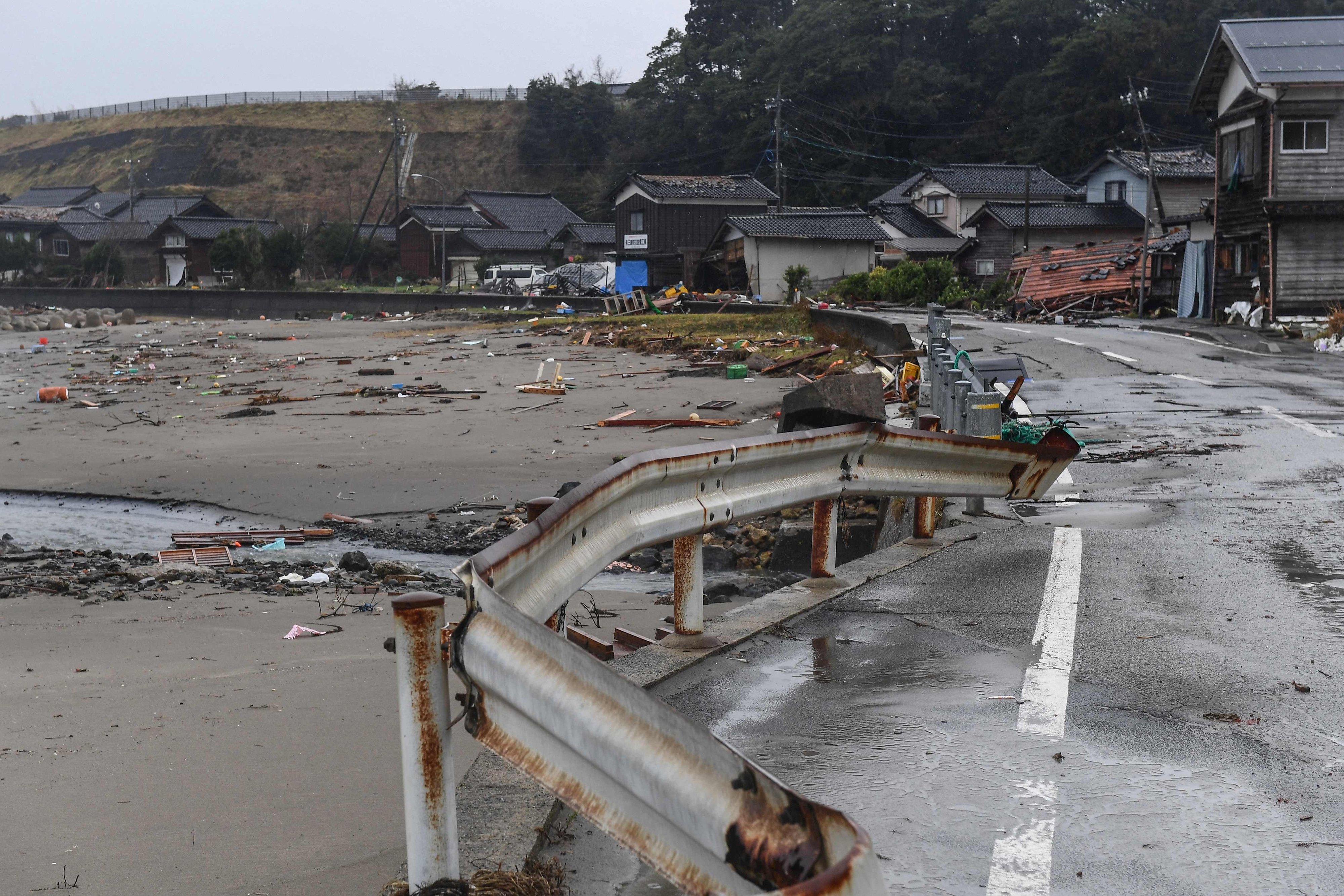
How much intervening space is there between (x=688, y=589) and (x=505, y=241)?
2630 inches

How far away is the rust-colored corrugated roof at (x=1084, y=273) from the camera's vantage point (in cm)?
4344

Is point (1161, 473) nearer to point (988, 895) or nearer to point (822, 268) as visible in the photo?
point (988, 895)

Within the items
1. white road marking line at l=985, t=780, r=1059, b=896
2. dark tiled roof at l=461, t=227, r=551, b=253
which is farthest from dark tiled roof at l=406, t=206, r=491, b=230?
white road marking line at l=985, t=780, r=1059, b=896

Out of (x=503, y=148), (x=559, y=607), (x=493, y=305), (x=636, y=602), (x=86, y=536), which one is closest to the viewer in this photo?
(x=559, y=607)

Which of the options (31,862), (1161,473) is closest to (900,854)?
(31,862)

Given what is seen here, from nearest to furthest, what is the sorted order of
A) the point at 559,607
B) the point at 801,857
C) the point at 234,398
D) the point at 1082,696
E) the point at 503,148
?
the point at 801,857, the point at 559,607, the point at 1082,696, the point at 234,398, the point at 503,148

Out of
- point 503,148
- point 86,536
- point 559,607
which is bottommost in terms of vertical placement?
point 86,536

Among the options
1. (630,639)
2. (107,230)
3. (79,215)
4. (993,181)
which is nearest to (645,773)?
(630,639)

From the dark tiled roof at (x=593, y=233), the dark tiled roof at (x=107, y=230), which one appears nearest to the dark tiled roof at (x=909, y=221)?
the dark tiled roof at (x=593, y=233)

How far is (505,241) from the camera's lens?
229 ft

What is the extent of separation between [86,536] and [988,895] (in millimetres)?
9374

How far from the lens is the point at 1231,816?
328cm

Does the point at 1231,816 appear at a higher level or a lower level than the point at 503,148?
lower

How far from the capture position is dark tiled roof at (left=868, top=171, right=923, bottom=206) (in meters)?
67.6
